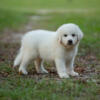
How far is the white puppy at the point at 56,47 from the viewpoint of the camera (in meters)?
7.33

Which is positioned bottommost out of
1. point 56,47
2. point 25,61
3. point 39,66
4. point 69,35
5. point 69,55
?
point 39,66

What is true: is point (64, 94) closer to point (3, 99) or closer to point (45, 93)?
point (45, 93)

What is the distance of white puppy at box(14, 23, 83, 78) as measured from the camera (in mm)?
7332

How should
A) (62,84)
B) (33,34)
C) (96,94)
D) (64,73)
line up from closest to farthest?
(96,94)
(62,84)
(64,73)
(33,34)

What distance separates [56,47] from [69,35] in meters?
0.46

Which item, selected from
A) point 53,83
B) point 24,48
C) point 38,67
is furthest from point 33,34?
point 53,83

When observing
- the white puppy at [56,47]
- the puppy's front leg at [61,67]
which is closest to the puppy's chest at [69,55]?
the white puppy at [56,47]

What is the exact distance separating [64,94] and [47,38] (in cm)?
225

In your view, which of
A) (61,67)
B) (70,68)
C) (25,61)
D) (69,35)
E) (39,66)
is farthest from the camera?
(39,66)

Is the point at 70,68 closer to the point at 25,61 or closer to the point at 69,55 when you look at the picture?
the point at 69,55

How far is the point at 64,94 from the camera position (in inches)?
235

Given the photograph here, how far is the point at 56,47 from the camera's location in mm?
7637

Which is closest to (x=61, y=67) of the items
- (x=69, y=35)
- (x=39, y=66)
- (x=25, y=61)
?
(x=69, y=35)

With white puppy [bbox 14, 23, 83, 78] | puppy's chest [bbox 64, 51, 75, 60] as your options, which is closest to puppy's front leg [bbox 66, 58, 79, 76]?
white puppy [bbox 14, 23, 83, 78]
